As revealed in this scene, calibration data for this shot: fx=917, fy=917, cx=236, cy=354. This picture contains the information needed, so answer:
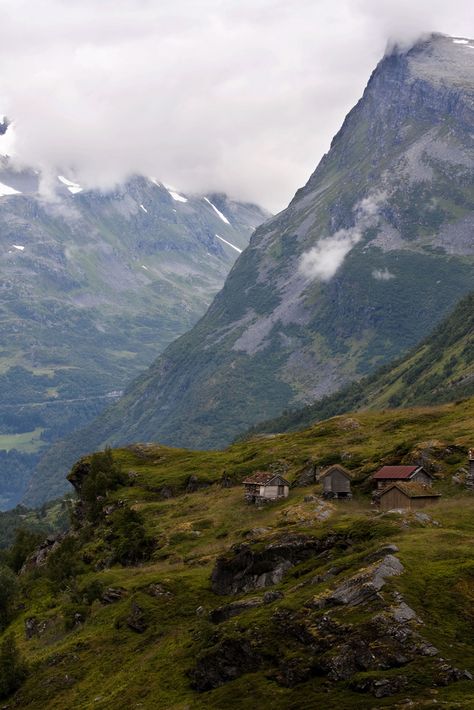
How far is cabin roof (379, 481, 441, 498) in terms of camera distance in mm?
101125

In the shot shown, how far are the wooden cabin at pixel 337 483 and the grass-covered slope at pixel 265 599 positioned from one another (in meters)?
1.81

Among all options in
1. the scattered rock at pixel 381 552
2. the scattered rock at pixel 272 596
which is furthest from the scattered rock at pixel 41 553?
the scattered rock at pixel 381 552

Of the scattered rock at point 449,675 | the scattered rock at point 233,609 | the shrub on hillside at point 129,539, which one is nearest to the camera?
the scattered rock at point 449,675

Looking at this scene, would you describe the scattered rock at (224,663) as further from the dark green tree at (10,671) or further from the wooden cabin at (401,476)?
the wooden cabin at (401,476)

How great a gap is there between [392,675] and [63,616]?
55918 millimetres

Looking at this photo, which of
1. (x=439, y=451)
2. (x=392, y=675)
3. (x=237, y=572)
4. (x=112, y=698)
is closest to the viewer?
(x=392, y=675)

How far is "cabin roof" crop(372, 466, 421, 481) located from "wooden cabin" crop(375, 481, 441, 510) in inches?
185

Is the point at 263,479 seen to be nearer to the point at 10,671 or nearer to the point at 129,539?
the point at 129,539

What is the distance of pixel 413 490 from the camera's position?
102125 mm

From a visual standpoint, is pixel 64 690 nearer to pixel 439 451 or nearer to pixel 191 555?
pixel 191 555

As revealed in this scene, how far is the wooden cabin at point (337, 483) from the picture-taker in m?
117

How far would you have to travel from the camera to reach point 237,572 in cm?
8869

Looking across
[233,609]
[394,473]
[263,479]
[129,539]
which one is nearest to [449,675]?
[233,609]

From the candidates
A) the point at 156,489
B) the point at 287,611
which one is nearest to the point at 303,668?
the point at 287,611
